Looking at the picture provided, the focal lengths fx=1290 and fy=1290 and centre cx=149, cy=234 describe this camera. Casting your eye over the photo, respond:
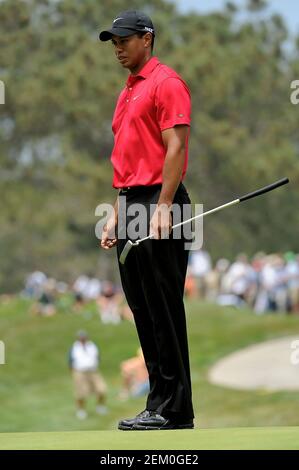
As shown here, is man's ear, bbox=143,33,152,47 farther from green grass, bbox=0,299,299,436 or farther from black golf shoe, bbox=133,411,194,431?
green grass, bbox=0,299,299,436

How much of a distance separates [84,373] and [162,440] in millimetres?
25598

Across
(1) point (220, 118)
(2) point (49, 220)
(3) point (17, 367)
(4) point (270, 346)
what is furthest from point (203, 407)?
(1) point (220, 118)

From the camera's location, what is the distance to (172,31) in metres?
65.8

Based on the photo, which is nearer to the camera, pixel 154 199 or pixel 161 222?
pixel 161 222

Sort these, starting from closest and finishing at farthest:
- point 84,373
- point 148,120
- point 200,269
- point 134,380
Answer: point 148,120 → point 84,373 → point 134,380 → point 200,269

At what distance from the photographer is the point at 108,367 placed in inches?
1465

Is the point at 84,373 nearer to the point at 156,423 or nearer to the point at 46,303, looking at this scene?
the point at 46,303

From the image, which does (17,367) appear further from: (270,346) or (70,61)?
(70,61)

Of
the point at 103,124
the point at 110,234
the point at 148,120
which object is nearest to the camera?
the point at 148,120

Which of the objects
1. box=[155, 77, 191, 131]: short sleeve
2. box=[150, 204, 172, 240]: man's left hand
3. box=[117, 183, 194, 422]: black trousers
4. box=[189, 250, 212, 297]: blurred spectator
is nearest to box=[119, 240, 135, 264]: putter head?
box=[117, 183, 194, 422]: black trousers

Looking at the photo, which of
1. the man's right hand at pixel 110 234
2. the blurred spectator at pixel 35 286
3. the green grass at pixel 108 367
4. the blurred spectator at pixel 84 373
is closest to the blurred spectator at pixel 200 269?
the green grass at pixel 108 367

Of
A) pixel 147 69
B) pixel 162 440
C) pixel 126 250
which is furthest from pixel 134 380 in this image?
pixel 162 440

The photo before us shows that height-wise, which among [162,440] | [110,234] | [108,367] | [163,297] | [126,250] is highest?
[108,367]

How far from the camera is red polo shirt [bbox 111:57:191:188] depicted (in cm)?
690
